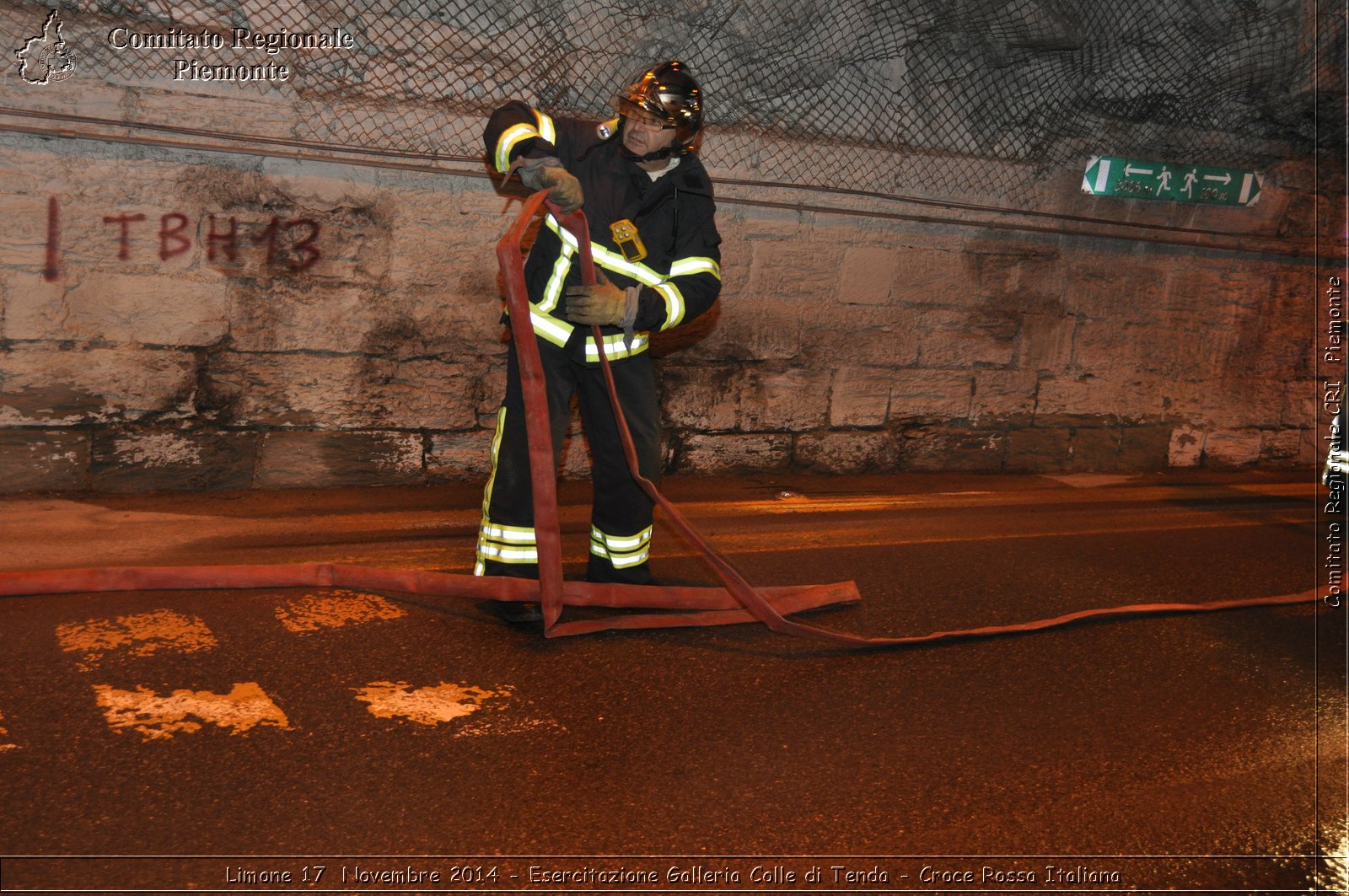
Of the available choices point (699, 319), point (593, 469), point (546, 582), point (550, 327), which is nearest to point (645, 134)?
point (550, 327)

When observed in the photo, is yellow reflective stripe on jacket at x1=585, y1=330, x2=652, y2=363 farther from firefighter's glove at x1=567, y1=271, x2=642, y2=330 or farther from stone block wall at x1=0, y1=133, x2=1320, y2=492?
stone block wall at x1=0, y1=133, x2=1320, y2=492

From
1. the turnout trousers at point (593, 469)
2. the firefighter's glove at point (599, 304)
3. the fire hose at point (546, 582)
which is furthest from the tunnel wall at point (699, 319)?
the firefighter's glove at point (599, 304)

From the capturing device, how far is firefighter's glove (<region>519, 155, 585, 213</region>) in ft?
12.6

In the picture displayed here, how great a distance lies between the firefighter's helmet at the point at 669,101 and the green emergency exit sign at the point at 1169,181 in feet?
16.7

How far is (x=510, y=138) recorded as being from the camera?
3967 millimetres

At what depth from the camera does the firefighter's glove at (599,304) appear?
394 cm

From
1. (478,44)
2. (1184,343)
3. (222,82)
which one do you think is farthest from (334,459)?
(1184,343)

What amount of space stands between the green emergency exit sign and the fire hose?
4.75 metres

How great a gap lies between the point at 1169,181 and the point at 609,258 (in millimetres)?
6041

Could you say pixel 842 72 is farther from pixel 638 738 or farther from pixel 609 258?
pixel 638 738

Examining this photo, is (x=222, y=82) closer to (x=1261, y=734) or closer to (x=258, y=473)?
(x=258, y=473)

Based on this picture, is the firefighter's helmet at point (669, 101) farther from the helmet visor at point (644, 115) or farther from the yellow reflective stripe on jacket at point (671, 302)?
the yellow reflective stripe on jacket at point (671, 302)

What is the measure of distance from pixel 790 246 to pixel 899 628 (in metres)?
3.45

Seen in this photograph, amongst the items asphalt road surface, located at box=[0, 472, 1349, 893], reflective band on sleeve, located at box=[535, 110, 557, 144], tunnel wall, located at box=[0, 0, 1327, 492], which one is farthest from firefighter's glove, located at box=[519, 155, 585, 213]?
tunnel wall, located at box=[0, 0, 1327, 492]
